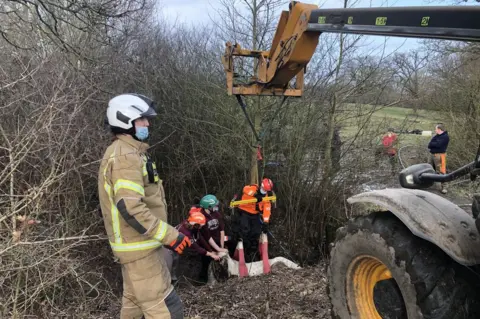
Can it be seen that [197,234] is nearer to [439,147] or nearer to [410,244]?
[410,244]

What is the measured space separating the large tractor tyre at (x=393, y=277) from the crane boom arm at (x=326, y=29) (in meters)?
1.13

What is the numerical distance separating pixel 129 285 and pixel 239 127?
19.6 feet

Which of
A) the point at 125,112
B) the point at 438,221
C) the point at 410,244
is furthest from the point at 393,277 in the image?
the point at 125,112

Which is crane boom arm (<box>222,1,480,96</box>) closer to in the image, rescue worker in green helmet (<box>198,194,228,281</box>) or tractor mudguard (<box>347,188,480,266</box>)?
tractor mudguard (<box>347,188,480,266</box>)

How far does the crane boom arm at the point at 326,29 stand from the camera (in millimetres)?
2123

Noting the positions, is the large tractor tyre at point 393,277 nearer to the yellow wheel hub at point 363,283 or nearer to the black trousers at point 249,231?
the yellow wheel hub at point 363,283

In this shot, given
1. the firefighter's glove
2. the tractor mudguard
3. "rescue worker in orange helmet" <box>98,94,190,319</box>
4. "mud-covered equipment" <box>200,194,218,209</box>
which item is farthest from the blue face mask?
"mud-covered equipment" <box>200,194,218,209</box>

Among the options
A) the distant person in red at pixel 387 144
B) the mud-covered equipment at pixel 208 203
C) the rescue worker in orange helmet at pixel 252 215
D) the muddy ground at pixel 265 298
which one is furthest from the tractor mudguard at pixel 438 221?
the distant person in red at pixel 387 144

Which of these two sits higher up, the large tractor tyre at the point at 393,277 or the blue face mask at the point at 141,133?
the blue face mask at the point at 141,133

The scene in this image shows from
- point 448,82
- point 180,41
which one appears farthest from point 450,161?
point 180,41

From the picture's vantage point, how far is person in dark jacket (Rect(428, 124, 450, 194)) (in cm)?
1227

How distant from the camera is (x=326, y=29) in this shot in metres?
3.39

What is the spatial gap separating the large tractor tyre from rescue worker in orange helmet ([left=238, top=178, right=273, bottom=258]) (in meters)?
4.08

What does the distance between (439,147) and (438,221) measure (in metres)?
11.1
